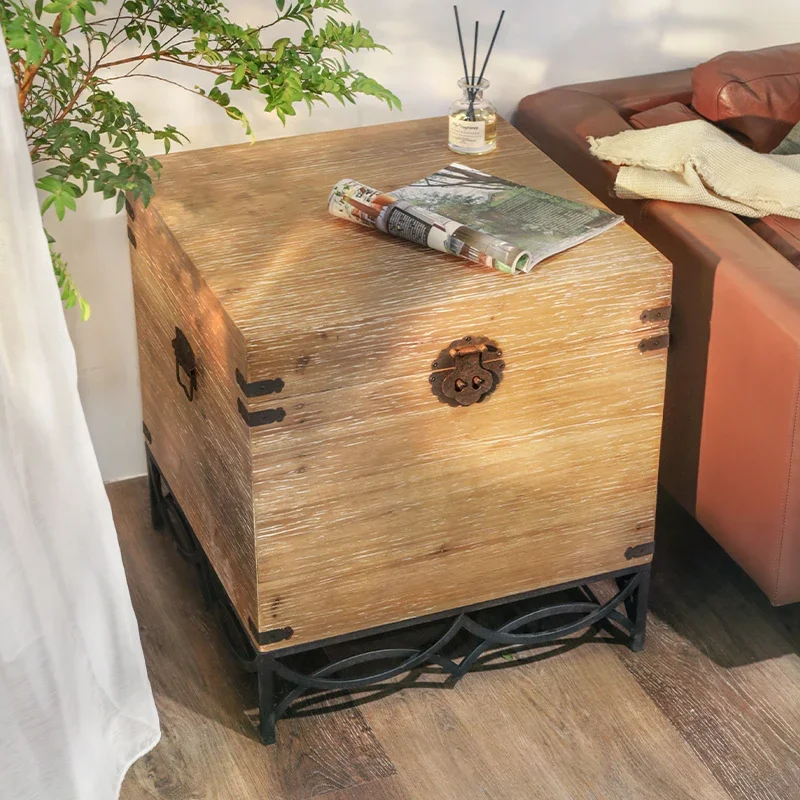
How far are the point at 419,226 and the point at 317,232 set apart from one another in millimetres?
145

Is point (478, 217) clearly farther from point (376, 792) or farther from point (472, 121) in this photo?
point (376, 792)

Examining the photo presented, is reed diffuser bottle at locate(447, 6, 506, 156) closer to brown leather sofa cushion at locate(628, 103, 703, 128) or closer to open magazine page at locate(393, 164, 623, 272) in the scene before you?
open magazine page at locate(393, 164, 623, 272)

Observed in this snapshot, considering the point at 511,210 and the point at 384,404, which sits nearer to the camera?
the point at 384,404

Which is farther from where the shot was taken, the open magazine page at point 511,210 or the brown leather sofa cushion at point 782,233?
the brown leather sofa cushion at point 782,233

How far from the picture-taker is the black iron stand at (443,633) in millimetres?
1712

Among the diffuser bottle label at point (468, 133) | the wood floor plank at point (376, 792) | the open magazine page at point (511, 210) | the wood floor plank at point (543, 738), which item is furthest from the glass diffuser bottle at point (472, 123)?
the wood floor plank at point (376, 792)

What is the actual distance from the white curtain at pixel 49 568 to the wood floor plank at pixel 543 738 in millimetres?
389

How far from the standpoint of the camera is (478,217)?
1.66 metres


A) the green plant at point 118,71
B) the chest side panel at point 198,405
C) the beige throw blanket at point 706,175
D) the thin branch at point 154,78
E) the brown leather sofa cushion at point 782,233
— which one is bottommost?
the chest side panel at point 198,405

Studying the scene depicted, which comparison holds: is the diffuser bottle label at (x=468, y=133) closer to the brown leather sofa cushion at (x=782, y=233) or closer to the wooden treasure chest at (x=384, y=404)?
the wooden treasure chest at (x=384, y=404)

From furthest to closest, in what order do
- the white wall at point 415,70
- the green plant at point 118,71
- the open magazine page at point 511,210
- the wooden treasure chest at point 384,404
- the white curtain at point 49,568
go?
1. the white wall at point 415,70
2. the open magazine page at point 511,210
3. the wooden treasure chest at point 384,404
4. the green plant at point 118,71
5. the white curtain at point 49,568

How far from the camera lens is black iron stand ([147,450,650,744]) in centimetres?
171

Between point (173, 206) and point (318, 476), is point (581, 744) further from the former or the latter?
point (173, 206)

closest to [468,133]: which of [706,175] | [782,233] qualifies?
[706,175]
